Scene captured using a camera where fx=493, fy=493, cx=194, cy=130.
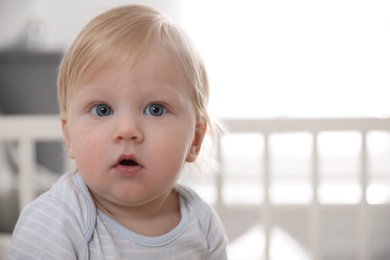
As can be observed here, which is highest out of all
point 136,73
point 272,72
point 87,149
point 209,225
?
point 136,73

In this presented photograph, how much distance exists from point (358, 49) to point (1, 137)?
244 cm

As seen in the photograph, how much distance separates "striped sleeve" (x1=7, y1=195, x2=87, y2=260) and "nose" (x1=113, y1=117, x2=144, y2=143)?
15cm

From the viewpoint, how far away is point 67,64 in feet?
2.60

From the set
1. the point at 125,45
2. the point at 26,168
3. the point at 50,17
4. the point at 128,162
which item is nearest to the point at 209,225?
the point at 128,162

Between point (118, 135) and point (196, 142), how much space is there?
0.21 metres

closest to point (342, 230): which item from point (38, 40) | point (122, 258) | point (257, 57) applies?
point (122, 258)

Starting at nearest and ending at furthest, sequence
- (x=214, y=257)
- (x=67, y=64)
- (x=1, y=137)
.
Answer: (x=67, y=64) < (x=214, y=257) < (x=1, y=137)

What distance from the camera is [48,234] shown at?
0.75m

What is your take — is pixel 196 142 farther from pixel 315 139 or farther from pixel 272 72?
pixel 272 72

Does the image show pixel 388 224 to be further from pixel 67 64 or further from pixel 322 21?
pixel 322 21

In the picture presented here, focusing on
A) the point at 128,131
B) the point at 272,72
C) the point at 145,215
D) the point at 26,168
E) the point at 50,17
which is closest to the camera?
the point at 128,131

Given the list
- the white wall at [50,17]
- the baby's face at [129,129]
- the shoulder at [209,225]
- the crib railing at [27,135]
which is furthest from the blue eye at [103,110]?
the white wall at [50,17]

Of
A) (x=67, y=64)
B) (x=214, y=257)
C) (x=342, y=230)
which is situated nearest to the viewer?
(x=67, y=64)

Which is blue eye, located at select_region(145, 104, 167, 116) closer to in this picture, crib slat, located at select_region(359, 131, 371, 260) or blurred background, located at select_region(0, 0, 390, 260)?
crib slat, located at select_region(359, 131, 371, 260)
